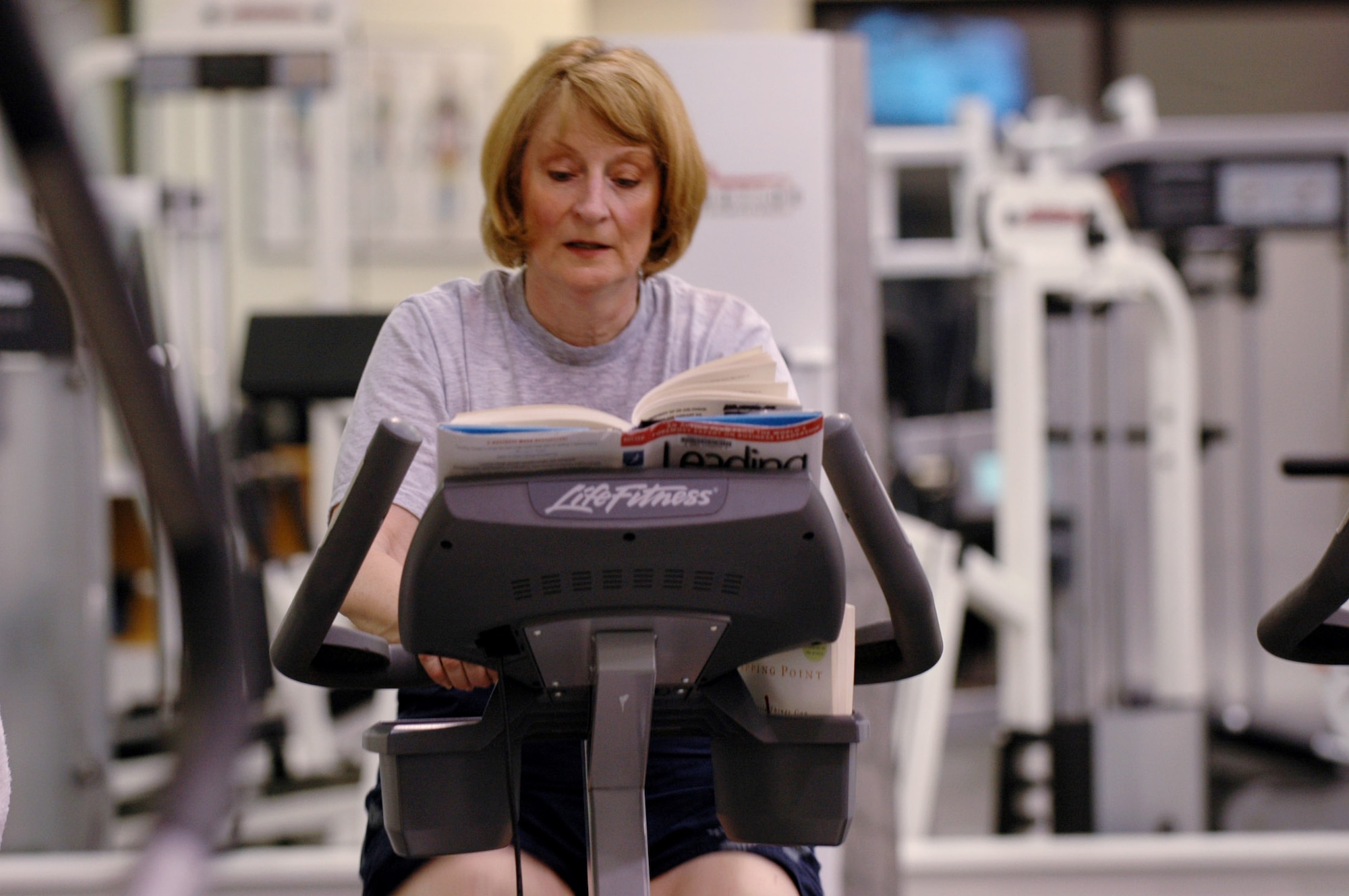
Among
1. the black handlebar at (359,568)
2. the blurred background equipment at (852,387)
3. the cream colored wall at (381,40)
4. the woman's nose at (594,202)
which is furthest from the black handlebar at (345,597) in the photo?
the cream colored wall at (381,40)

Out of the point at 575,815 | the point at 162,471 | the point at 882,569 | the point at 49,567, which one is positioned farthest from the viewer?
the point at 49,567

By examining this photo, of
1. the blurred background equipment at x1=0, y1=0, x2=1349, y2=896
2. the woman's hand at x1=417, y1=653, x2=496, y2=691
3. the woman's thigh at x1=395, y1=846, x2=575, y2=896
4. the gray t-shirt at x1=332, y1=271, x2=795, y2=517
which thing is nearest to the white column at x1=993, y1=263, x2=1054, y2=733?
the blurred background equipment at x1=0, y1=0, x2=1349, y2=896

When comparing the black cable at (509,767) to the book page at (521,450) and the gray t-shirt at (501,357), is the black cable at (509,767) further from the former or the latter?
the gray t-shirt at (501,357)

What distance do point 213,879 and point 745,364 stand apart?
0.51 m

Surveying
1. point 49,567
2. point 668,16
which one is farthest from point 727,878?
point 668,16

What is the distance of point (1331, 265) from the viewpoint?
427cm

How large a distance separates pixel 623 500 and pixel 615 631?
0.11 m

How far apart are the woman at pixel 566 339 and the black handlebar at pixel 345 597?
0.18 meters

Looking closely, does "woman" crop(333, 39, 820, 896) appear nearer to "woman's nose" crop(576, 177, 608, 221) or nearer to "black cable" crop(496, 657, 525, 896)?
"woman's nose" crop(576, 177, 608, 221)

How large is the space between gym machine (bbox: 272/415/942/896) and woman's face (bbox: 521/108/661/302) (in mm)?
464

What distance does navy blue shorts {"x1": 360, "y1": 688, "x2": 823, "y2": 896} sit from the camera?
3.92ft

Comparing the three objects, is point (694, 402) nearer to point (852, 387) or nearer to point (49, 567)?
point (852, 387)

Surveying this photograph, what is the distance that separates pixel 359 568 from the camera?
960 mm

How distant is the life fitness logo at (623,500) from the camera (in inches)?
34.3
